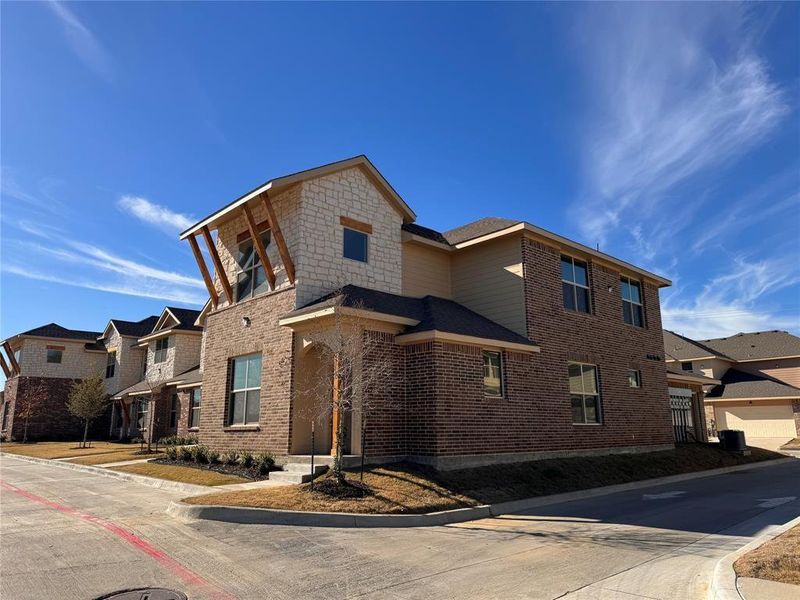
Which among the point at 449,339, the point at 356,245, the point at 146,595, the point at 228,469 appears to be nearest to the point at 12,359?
the point at 228,469

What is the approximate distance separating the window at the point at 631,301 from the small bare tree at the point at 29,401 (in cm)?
3878

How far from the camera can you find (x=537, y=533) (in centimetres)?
941

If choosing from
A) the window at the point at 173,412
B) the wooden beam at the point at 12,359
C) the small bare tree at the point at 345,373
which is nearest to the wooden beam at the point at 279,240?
the small bare tree at the point at 345,373

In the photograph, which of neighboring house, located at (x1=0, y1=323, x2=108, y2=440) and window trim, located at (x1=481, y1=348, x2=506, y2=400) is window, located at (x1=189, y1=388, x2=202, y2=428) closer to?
neighboring house, located at (x1=0, y1=323, x2=108, y2=440)

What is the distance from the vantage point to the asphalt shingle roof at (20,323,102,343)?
40.8 metres

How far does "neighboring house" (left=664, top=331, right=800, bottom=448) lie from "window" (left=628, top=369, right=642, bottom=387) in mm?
21545

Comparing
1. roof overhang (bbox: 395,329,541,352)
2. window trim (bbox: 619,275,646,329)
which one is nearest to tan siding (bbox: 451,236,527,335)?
roof overhang (bbox: 395,329,541,352)

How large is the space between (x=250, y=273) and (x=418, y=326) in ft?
20.6

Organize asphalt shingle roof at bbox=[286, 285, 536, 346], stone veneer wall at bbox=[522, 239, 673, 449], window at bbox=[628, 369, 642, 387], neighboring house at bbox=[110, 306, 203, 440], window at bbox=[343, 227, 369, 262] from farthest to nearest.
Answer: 1. neighboring house at bbox=[110, 306, 203, 440]
2. window at bbox=[628, 369, 642, 387]
3. stone veneer wall at bbox=[522, 239, 673, 449]
4. window at bbox=[343, 227, 369, 262]
5. asphalt shingle roof at bbox=[286, 285, 536, 346]

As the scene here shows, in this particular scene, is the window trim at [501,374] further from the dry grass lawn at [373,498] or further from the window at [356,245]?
the window at [356,245]

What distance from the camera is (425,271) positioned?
19234mm

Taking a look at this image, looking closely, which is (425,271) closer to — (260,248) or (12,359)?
(260,248)

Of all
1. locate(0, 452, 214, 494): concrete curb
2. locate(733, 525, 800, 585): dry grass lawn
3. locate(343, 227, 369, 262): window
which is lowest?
locate(733, 525, 800, 585): dry grass lawn

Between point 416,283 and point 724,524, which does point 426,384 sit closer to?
point 416,283
